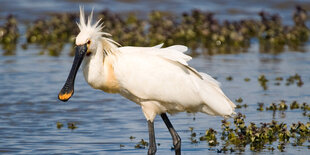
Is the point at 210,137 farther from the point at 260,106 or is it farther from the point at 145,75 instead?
the point at 260,106

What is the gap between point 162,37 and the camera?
13.2m

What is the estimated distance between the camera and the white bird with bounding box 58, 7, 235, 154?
6.20m

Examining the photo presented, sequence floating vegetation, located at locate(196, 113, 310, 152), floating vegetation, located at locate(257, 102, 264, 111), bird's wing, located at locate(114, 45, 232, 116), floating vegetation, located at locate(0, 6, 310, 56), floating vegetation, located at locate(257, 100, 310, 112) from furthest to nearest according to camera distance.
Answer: floating vegetation, located at locate(0, 6, 310, 56) < floating vegetation, located at locate(257, 102, 264, 111) < floating vegetation, located at locate(257, 100, 310, 112) < floating vegetation, located at locate(196, 113, 310, 152) < bird's wing, located at locate(114, 45, 232, 116)

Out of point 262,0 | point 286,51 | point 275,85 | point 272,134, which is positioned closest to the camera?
point 272,134

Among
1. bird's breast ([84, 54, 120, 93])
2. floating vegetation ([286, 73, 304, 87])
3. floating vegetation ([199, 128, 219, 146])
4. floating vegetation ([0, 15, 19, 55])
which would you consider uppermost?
floating vegetation ([0, 15, 19, 55])

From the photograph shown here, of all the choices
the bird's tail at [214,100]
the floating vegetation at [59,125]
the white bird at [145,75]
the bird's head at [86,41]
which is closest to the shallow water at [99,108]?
the floating vegetation at [59,125]

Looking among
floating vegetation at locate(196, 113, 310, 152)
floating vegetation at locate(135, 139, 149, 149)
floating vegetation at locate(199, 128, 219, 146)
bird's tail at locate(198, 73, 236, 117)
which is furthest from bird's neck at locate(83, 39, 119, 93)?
floating vegetation at locate(196, 113, 310, 152)

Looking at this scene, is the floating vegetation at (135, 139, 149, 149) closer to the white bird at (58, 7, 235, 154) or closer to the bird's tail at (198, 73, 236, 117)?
the white bird at (58, 7, 235, 154)

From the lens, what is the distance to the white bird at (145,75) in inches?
244

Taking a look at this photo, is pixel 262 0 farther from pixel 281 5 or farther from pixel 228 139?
pixel 228 139

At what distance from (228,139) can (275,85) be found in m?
3.00

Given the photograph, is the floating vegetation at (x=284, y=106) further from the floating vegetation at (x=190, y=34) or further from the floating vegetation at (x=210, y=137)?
the floating vegetation at (x=190, y=34)

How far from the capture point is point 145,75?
6.23 m

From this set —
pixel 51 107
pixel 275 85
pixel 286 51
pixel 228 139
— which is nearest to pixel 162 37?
pixel 286 51
